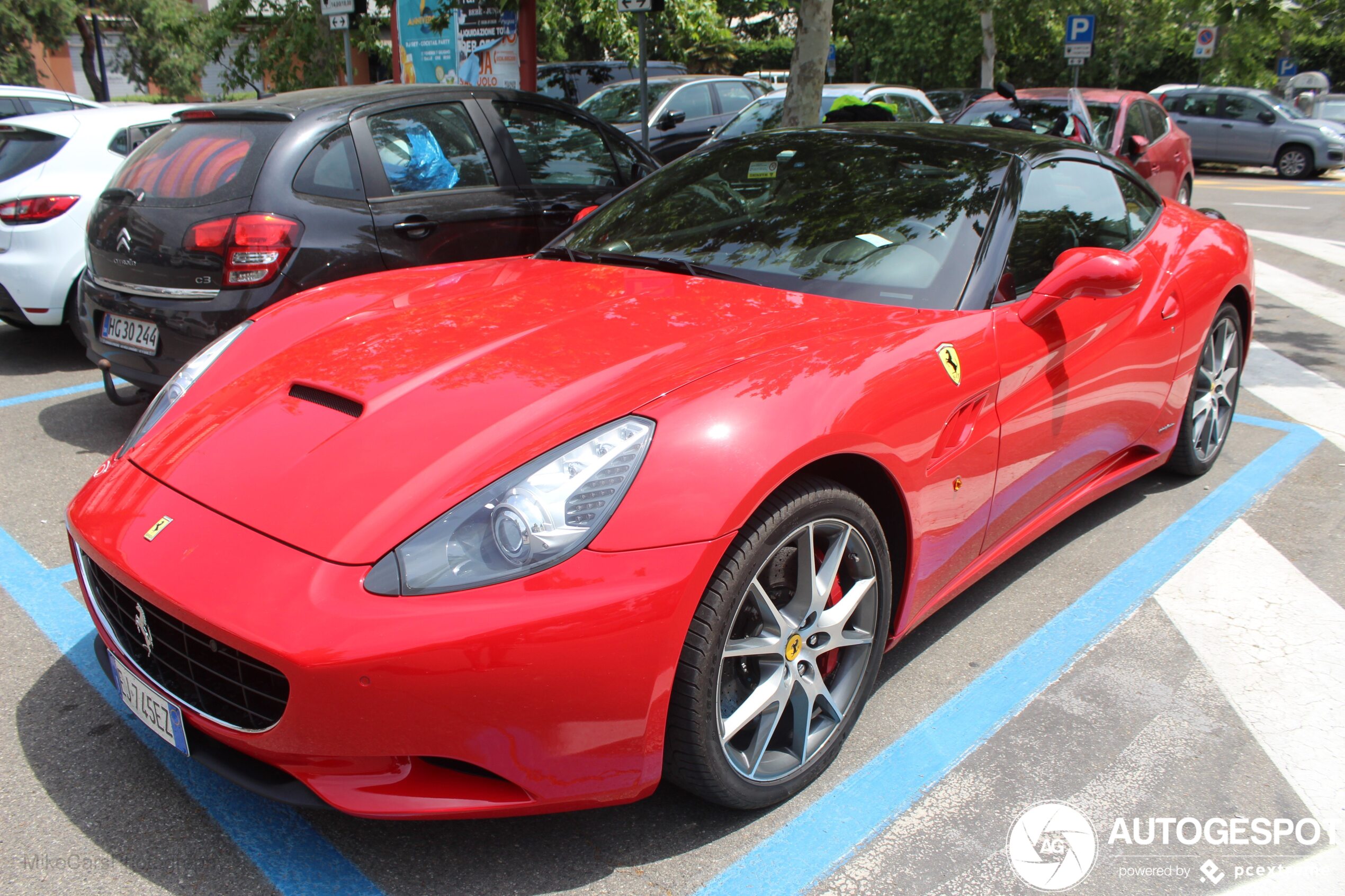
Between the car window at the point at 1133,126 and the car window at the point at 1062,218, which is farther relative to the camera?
the car window at the point at 1133,126

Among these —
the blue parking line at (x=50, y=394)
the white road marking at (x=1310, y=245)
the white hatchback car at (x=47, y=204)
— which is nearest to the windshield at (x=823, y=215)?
the blue parking line at (x=50, y=394)

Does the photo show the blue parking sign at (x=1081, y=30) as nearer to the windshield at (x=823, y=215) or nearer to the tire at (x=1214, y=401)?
the tire at (x=1214, y=401)

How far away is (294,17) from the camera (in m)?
14.1

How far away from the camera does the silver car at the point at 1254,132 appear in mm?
18734

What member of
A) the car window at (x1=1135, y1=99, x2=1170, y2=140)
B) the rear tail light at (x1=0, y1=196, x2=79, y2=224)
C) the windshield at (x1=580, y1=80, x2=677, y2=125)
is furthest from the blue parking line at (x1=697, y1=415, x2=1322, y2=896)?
the windshield at (x1=580, y1=80, x2=677, y2=125)

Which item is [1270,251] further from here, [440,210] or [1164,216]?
[440,210]

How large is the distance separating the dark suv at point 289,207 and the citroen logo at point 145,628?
2.41m

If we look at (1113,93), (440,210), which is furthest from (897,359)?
(1113,93)

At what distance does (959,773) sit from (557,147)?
13.9 feet

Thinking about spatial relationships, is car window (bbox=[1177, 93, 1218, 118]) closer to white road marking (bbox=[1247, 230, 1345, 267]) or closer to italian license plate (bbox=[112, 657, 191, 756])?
white road marking (bbox=[1247, 230, 1345, 267])

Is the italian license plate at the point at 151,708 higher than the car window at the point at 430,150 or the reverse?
the reverse

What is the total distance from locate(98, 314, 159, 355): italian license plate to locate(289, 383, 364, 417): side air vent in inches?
91.8

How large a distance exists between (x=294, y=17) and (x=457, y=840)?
567 inches

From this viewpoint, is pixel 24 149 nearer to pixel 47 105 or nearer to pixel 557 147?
pixel 557 147
